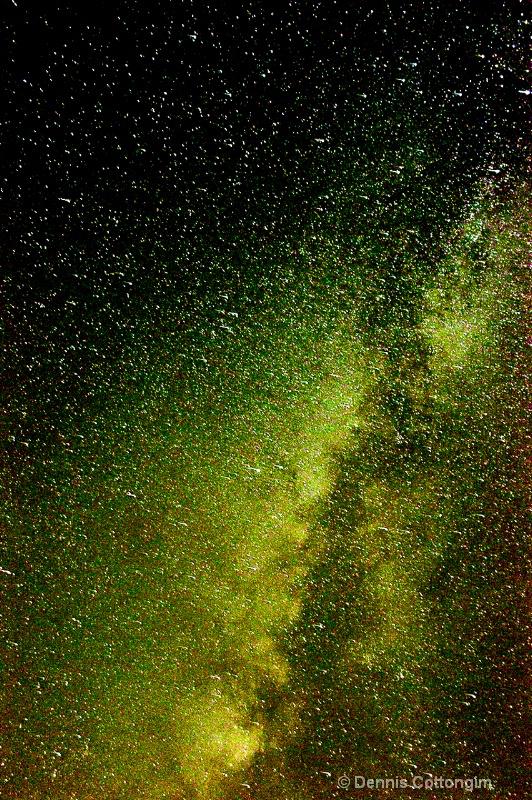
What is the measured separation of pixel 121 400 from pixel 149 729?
96 cm

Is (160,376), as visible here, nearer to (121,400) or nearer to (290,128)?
(121,400)

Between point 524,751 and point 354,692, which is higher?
point 354,692

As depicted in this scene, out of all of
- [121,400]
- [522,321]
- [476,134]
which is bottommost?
[121,400]

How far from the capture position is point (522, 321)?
1.31 m

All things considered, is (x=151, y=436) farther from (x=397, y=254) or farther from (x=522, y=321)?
(x=522, y=321)

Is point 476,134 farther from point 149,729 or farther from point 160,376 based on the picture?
point 149,729

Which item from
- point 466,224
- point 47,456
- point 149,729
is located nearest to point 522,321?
point 466,224

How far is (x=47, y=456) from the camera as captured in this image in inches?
52.0

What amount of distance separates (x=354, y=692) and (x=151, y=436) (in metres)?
0.95

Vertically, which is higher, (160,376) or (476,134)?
(476,134)

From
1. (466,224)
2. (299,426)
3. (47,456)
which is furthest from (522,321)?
(47,456)

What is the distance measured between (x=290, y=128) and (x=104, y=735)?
1.85m

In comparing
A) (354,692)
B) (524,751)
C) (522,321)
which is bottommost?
(524,751)

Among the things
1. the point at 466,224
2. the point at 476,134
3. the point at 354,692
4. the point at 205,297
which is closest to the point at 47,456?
the point at 205,297
